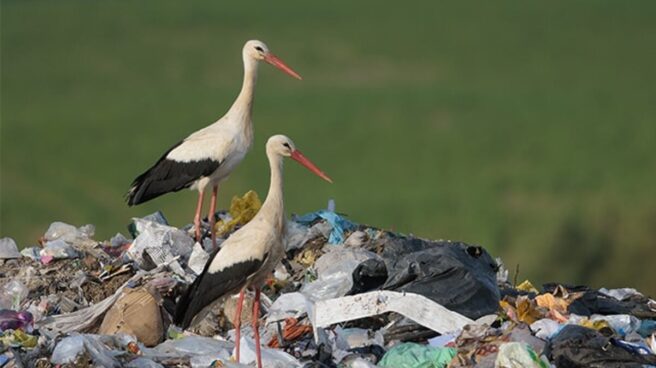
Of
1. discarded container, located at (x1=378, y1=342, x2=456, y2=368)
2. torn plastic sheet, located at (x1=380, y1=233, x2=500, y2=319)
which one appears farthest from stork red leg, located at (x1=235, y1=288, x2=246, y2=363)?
torn plastic sheet, located at (x1=380, y1=233, x2=500, y2=319)

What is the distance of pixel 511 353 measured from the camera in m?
7.74

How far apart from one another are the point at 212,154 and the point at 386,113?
2308cm

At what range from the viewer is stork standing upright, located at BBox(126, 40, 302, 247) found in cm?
1030

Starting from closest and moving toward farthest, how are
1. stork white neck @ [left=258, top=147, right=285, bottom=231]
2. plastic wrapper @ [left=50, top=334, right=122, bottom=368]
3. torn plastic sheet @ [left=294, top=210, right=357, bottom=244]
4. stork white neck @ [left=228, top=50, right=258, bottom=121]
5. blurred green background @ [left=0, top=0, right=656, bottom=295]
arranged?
plastic wrapper @ [left=50, top=334, right=122, bottom=368]
stork white neck @ [left=258, top=147, right=285, bottom=231]
torn plastic sheet @ [left=294, top=210, right=357, bottom=244]
stork white neck @ [left=228, top=50, right=258, bottom=121]
blurred green background @ [left=0, top=0, right=656, bottom=295]

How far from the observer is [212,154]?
405 inches

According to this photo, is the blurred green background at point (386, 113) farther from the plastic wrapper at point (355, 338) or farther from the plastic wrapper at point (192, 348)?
the plastic wrapper at point (192, 348)

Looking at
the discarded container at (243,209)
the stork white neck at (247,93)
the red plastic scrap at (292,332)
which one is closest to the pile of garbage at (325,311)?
the red plastic scrap at (292,332)

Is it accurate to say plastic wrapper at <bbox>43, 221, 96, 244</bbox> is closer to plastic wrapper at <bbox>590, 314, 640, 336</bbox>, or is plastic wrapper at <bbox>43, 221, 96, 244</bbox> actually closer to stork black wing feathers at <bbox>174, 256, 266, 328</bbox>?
stork black wing feathers at <bbox>174, 256, 266, 328</bbox>

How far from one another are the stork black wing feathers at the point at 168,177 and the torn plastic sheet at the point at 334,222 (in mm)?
741

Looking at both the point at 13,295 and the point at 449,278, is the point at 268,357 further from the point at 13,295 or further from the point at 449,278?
the point at 13,295

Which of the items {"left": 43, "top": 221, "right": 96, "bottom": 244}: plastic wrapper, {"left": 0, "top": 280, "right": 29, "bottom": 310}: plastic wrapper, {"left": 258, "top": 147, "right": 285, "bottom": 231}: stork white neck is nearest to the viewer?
{"left": 258, "top": 147, "right": 285, "bottom": 231}: stork white neck

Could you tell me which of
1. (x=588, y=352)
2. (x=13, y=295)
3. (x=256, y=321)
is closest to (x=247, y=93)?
(x=13, y=295)

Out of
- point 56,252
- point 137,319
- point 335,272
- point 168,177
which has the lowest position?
point 137,319

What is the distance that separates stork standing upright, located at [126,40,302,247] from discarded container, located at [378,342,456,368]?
2192 millimetres
